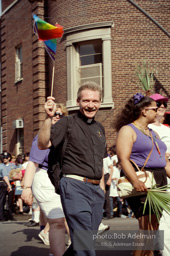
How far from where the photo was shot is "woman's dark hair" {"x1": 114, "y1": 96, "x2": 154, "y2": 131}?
4.90 metres

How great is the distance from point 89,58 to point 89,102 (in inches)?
505

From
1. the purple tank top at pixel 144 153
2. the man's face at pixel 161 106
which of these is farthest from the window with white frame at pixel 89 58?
the purple tank top at pixel 144 153

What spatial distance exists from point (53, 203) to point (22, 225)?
5.37 m

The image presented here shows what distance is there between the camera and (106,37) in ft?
53.0

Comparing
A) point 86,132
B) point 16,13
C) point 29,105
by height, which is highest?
point 16,13

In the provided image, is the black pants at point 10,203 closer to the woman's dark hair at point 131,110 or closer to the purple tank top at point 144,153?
the woman's dark hair at point 131,110

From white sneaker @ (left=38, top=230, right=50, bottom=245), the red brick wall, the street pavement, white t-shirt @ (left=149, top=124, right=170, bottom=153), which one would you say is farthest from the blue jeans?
the red brick wall

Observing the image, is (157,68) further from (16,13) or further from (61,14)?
(16,13)

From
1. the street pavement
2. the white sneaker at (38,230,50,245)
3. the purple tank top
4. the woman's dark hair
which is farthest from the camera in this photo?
the white sneaker at (38,230,50,245)

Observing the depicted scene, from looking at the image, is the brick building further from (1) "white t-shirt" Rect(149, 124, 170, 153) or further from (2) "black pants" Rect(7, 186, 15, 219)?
(1) "white t-shirt" Rect(149, 124, 170, 153)

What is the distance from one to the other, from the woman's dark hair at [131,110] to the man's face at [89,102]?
0.62 meters

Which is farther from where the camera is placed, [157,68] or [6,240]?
[157,68]

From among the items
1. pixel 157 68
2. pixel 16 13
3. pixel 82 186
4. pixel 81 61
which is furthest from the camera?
pixel 16 13

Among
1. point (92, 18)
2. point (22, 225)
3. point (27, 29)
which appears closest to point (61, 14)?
point (92, 18)
